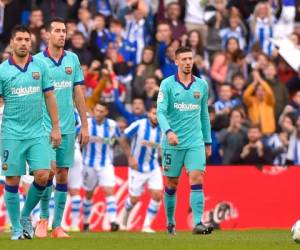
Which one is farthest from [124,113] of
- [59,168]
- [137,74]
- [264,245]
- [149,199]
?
[264,245]

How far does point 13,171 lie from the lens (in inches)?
638

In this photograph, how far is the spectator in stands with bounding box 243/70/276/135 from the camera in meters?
26.1

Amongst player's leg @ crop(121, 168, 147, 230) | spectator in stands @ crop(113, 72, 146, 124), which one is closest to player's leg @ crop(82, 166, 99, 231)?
player's leg @ crop(121, 168, 147, 230)

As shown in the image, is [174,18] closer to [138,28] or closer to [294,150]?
[138,28]

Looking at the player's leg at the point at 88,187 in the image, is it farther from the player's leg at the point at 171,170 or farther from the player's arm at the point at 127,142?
the player's leg at the point at 171,170

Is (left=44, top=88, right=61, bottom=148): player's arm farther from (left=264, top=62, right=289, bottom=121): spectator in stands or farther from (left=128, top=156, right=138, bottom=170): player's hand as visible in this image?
(left=264, top=62, right=289, bottom=121): spectator in stands

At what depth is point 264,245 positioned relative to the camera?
→ 50.3ft

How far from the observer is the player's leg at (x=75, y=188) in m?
22.5

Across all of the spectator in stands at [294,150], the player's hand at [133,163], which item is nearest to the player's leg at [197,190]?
the player's hand at [133,163]

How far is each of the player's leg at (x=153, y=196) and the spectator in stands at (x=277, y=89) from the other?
4390 mm

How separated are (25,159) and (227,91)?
10.3m

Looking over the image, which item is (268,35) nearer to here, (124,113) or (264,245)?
(124,113)

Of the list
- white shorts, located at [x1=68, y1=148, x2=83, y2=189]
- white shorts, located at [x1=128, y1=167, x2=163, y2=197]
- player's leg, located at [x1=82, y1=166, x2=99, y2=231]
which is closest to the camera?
white shorts, located at [x1=68, y1=148, x2=83, y2=189]

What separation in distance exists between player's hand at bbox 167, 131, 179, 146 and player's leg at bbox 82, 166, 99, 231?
225 inches
